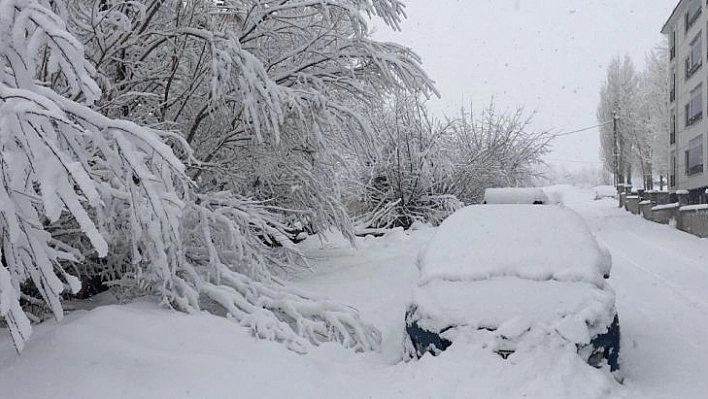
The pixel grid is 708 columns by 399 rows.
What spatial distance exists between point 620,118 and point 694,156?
2854 centimetres

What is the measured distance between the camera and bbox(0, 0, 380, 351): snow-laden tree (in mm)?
2838

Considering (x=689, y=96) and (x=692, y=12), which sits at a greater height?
(x=692, y=12)

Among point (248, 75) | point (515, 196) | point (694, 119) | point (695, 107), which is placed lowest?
point (515, 196)

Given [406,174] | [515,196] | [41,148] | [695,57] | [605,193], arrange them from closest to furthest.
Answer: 1. [41,148]
2. [515,196]
3. [406,174]
4. [695,57]
5. [605,193]

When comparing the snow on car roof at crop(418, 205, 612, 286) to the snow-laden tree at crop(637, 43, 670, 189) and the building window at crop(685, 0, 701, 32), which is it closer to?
the building window at crop(685, 0, 701, 32)

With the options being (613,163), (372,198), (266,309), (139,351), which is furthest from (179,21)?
(613,163)

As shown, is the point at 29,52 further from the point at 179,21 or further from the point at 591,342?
the point at 179,21

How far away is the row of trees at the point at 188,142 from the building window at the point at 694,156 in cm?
2534

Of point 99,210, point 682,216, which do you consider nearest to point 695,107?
point 682,216

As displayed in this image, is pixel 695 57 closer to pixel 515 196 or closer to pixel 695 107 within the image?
pixel 695 107

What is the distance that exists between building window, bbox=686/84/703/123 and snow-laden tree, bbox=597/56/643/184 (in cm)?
2327

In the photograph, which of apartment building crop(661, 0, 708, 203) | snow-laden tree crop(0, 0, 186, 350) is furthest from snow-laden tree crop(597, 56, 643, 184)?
snow-laden tree crop(0, 0, 186, 350)

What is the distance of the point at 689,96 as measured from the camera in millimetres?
31328

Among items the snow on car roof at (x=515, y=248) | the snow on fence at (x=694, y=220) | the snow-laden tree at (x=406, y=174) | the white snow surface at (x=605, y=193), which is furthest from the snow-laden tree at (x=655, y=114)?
the snow on car roof at (x=515, y=248)
